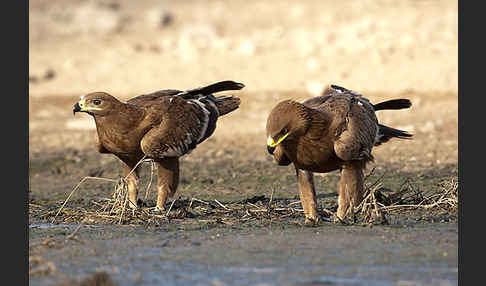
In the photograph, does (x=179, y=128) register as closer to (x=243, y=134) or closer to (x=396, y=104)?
(x=396, y=104)

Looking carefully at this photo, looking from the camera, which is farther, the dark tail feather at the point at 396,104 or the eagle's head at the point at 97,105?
the dark tail feather at the point at 396,104

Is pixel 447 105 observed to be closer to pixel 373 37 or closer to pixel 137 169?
pixel 373 37

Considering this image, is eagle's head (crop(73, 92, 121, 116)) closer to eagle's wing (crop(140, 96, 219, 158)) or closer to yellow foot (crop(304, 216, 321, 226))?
eagle's wing (crop(140, 96, 219, 158))

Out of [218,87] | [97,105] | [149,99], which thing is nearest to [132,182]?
[149,99]

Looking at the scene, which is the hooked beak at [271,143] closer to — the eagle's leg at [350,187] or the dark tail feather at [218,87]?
the eagle's leg at [350,187]

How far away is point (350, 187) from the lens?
8.96 m

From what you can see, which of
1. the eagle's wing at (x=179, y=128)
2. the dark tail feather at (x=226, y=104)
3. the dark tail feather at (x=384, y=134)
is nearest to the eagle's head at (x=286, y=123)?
the dark tail feather at (x=384, y=134)

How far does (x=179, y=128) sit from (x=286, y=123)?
2.58 meters

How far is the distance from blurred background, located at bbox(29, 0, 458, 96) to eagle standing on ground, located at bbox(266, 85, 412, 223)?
38.0ft

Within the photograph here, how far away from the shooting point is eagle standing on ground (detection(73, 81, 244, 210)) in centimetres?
984

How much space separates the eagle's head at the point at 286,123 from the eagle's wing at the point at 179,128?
2.18 meters

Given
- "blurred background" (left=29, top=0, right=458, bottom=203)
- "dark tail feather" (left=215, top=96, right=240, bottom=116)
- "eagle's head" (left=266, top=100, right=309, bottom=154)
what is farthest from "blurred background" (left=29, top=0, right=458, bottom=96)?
"eagle's head" (left=266, top=100, right=309, bottom=154)

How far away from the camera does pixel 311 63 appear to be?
2245 cm

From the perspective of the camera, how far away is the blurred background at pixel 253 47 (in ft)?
71.9
